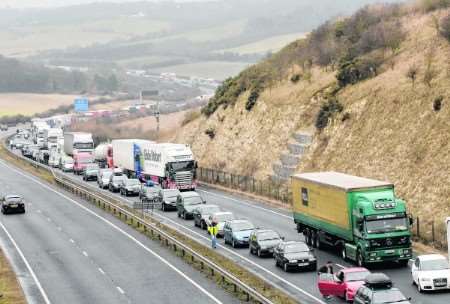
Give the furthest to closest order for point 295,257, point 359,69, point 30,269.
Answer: point 359,69, point 30,269, point 295,257

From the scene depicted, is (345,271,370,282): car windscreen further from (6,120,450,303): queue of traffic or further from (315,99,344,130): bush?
(315,99,344,130): bush

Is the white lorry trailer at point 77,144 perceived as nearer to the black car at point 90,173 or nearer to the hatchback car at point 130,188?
the black car at point 90,173

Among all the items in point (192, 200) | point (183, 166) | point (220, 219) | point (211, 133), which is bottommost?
point (220, 219)

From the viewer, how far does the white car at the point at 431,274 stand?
3556 centimetres

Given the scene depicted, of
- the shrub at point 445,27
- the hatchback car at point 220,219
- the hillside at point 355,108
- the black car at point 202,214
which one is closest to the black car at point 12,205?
the black car at point 202,214

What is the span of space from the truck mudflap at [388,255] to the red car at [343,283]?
5269 mm

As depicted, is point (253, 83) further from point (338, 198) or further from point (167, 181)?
point (338, 198)

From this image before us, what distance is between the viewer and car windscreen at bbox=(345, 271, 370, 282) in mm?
34969

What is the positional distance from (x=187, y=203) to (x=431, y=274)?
28718 mm

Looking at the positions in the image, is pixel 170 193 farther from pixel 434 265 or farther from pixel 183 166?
pixel 434 265

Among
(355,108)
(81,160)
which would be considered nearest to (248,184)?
(355,108)

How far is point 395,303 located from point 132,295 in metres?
12.2

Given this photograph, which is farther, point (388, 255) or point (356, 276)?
point (388, 255)

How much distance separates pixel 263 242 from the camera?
46125 millimetres
